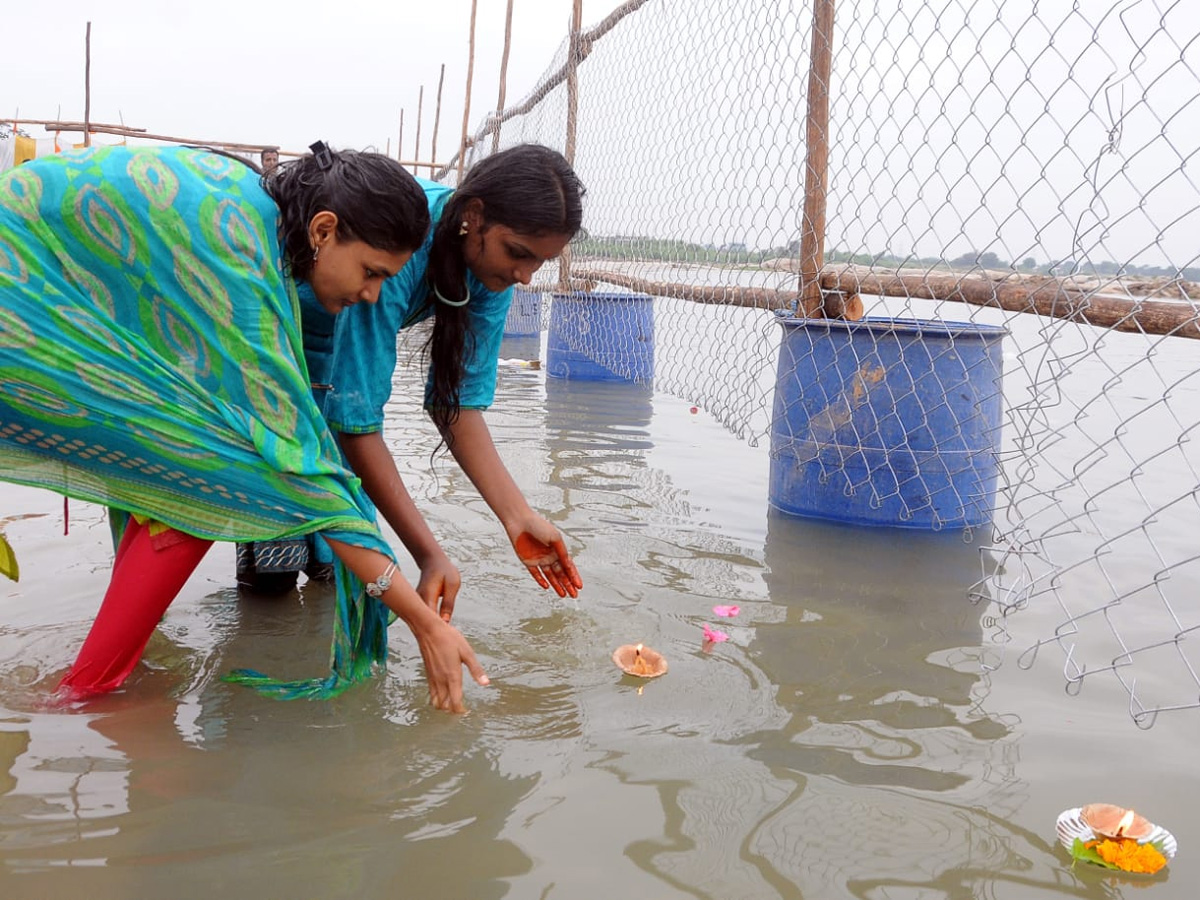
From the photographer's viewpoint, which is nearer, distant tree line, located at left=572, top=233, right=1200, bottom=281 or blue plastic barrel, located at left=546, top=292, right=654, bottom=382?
distant tree line, located at left=572, top=233, right=1200, bottom=281

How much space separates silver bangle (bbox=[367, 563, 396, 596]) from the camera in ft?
6.64

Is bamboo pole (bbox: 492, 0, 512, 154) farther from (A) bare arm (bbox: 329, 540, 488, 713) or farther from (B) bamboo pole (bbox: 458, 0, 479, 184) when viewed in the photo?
(A) bare arm (bbox: 329, 540, 488, 713)

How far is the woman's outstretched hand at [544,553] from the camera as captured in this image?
8.21ft

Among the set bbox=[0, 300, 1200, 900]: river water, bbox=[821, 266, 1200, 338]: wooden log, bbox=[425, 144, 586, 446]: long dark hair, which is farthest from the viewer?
bbox=[821, 266, 1200, 338]: wooden log

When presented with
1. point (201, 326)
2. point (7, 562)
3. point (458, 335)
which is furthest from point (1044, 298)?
point (7, 562)

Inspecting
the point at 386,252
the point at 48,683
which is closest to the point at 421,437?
the point at 48,683

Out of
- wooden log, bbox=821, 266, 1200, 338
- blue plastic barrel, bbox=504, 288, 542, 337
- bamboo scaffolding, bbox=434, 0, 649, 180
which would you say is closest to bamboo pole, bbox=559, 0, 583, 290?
bamboo scaffolding, bbox=434, 0, 649, 180

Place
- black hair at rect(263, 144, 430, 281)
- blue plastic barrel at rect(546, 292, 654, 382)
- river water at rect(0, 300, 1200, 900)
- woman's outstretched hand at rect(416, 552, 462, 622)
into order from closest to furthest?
river water at rect(0, 300, 1200, 900)
black hair at rect(263, 144, 430, 281)
woman's outstretched hand at rect(416, 552, 462, 622)
blue plastic barrel at rect(546, 292, 654, 382)

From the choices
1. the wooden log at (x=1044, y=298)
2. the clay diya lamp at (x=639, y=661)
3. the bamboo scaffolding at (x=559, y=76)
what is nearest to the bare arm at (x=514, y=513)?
the clay diya lamp at (x=639, y=661)

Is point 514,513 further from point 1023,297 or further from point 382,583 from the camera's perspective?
point 1023,297

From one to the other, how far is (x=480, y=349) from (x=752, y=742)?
115 cm

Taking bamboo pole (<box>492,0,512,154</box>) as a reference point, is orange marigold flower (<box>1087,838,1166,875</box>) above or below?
below

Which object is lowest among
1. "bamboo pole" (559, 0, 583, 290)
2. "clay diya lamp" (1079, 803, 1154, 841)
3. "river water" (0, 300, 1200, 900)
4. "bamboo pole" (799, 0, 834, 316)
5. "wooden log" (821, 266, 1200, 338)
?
"river water" (0, 300, 1200, 900)

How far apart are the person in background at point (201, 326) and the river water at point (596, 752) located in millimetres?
268
